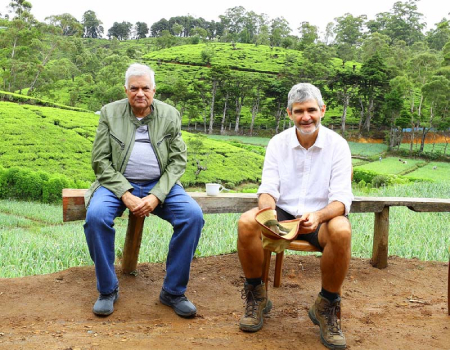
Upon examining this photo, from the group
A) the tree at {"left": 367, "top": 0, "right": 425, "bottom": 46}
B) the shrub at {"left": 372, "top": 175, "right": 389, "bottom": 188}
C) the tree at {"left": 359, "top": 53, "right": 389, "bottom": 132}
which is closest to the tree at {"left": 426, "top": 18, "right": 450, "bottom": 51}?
the tree at {"left": 367, "top": 0, "right": 425, "bottom": 46}

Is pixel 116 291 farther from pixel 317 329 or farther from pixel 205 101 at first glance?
pixel 205 101

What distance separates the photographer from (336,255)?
7.72 ft

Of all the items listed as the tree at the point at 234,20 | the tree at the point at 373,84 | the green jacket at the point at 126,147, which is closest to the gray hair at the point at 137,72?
the green jacket at the point at 126,147

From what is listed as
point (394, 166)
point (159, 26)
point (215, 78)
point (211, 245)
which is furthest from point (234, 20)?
point (211, 245)

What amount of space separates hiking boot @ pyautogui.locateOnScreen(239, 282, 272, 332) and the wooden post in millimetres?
1400

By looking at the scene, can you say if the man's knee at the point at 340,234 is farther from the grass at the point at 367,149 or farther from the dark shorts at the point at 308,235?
the grass at the point at 367,149

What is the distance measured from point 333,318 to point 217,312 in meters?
0.70

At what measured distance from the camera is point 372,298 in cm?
307

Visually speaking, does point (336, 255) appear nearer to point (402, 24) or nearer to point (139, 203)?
point (139, 203)

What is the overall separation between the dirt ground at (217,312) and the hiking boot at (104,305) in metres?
0.04

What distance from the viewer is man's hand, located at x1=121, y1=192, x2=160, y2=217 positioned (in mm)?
2699

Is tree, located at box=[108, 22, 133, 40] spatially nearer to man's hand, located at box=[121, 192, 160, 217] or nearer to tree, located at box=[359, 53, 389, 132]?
tree, located at box=[359, 53, 389, 132]

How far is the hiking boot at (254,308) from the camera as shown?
2428 millimetres

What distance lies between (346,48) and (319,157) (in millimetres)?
62502
